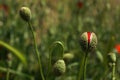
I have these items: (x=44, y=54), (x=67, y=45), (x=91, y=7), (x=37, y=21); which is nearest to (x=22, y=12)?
(x=44, y=54)

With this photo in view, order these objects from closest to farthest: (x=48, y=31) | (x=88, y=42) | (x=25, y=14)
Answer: (x=88, y=42)
(x=25, y=14)
(x=48, y=31)

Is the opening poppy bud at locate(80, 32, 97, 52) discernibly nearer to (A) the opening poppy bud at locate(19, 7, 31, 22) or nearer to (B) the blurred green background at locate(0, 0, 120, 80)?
(A) the opening poppy bud at locate(19, 7, 31, 22)

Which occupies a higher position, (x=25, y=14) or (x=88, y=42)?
(x=25, y=14)

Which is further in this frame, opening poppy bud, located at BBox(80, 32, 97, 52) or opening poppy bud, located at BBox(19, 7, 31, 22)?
opening poppy bud, located at BBox(19, 7, 31, 22)

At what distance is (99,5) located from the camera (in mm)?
3076

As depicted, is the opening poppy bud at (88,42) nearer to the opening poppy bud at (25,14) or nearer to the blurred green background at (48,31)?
the opening poppy bud at (25,14)

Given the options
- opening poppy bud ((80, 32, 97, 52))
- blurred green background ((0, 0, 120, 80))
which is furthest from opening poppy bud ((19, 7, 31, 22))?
blurred green background ((0, 0, 120, 80))

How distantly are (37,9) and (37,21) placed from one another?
0.17 m

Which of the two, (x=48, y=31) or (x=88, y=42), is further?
(x=48, y=31)

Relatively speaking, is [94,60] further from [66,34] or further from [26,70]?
[26,70]

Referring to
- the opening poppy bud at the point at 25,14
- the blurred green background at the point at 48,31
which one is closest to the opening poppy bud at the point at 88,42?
the opening poppy bud at the point at 25,14

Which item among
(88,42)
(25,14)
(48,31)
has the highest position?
(48,31)

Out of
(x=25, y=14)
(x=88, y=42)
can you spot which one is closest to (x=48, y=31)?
(x=25, y=14)

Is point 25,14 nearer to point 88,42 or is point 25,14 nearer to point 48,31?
point 88,42
